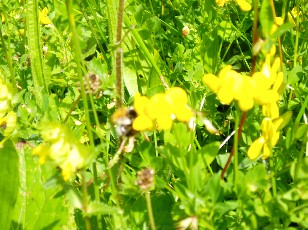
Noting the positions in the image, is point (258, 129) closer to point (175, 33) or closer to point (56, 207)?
point (56, 207)

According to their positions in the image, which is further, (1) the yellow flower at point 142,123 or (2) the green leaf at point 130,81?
(2) the green leaf at point 130,81

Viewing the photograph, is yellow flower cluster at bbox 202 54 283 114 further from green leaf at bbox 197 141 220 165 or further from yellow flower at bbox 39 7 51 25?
yellow flower at bbox 39 7 51 25

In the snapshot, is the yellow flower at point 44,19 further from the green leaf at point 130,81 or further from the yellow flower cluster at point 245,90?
the yellow flower cluster at point 245,90

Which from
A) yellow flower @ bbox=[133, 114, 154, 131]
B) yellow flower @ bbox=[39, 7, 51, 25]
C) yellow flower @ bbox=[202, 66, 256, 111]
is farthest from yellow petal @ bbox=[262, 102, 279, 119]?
yellow flower @ bbox=[39, 7, 51, 25]

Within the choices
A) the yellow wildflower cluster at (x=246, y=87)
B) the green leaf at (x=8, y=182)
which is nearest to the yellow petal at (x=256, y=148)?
the yellow wildflower cluster at (x=246, y=87)

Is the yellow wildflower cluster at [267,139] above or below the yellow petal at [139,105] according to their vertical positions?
below

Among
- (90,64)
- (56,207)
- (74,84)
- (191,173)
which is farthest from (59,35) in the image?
(191,173)
